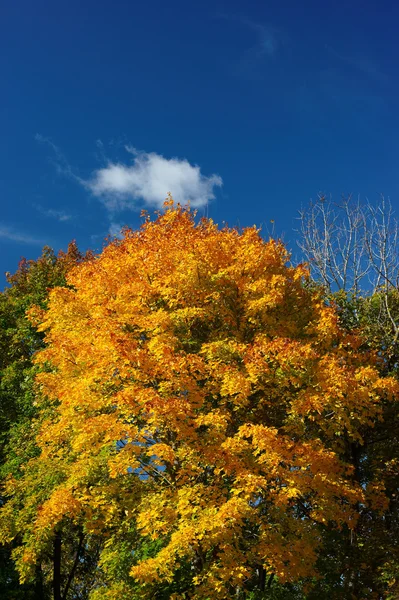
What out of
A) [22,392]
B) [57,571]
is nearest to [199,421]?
[57,571]

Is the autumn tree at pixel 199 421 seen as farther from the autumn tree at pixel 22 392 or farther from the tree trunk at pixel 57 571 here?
the tree trunk at pixel 57 571

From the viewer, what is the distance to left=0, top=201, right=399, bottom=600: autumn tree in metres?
10.7

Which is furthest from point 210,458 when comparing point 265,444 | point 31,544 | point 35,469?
point 35,469

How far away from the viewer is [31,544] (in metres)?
13.6

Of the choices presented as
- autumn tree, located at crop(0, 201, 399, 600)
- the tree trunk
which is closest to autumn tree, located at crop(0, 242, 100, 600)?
the tree trunk

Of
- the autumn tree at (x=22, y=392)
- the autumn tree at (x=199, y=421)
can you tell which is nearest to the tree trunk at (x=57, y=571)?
the autumn tree at (x=22, y=392)

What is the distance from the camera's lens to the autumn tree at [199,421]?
35.2 ft

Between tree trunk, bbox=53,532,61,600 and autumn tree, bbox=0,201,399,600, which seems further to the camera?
tree trunk, bbox=53,532,61,600

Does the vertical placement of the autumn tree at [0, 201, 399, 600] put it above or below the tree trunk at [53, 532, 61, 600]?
above

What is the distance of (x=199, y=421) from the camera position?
1105 centimetres

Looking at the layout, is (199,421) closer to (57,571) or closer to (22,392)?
(57,571)

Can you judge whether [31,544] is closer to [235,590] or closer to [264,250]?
[235,590]

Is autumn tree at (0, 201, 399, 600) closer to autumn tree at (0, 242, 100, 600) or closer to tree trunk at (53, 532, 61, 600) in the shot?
autumn tree at (0, 242, 100, 600)

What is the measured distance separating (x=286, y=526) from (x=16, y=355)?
16.3 metres
